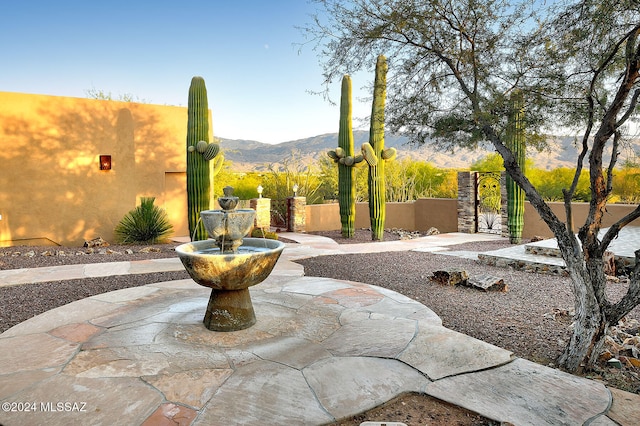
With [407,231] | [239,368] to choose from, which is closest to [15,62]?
[407,231]

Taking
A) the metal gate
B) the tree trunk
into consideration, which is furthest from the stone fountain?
the metal gate

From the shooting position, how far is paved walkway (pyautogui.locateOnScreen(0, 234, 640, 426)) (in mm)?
2484

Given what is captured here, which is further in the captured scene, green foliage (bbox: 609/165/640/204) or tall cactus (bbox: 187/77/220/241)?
green foliage (bbox: 609/165/640/204)

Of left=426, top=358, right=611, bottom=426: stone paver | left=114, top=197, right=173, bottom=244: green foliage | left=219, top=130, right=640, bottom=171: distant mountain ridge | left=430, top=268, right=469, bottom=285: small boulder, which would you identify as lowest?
left=426, top=358, right=611, bottom=426: stone paver

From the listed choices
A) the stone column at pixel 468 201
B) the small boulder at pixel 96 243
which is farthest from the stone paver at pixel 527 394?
the stone column at pixel 468 201

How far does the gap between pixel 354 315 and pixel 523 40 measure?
11.6ft

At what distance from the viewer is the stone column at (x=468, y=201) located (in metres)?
13.6

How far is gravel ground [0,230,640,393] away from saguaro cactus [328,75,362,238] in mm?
3545

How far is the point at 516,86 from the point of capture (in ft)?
14.2

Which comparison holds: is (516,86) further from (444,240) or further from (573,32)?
(444,240)

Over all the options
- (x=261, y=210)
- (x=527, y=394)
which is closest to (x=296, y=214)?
(x=261, y=210)

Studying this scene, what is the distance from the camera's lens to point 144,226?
1141 cm

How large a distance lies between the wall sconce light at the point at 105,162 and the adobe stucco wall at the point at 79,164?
0.45 feet

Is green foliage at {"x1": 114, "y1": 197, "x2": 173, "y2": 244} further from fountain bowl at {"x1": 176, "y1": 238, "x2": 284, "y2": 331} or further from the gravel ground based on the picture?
fountain bowl at {"x1": 176, "y1": 238, "x2": 284, "y2": 331}
